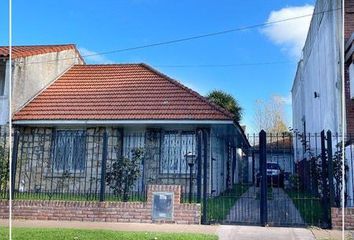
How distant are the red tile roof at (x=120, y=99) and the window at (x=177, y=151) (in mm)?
955

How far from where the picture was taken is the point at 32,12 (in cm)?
1418

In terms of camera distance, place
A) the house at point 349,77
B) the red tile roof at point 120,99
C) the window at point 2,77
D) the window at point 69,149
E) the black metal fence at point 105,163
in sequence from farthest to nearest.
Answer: the window at point 2,77
the red tile roof at point 120,99
the window at point 69,149
the black metal fence at point 105,163
the house at point 349,77

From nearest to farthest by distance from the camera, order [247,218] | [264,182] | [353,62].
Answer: [264,182] < [247,218] < [353,62]

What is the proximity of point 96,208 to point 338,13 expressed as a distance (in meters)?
9.44

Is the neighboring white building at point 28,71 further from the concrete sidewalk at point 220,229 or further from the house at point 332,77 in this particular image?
the house at point 332,77

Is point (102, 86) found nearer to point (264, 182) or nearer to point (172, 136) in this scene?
point (172, 136)

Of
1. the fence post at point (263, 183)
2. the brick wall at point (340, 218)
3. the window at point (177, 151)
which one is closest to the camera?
the brick wall at point (340, 218)

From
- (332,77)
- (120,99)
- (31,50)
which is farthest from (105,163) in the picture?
(31,50)

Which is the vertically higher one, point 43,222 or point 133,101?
point 133,101

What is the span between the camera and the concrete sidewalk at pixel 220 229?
29.2ft

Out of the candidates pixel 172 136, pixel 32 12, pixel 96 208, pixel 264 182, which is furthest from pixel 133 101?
pixel 264 182

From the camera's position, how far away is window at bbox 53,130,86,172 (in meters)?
12.7

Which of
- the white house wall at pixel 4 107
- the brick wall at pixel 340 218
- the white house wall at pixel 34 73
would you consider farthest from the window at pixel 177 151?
the white house wall at pixel 4 107

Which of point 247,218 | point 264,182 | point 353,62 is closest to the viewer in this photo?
point 264,182
